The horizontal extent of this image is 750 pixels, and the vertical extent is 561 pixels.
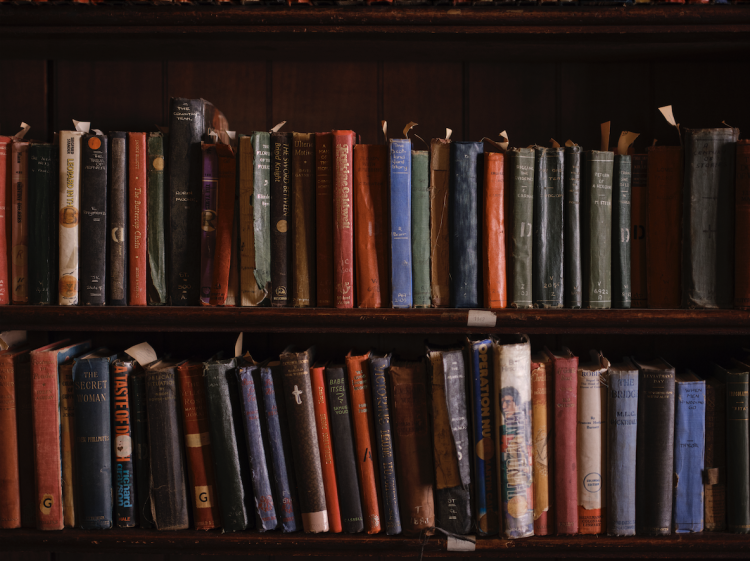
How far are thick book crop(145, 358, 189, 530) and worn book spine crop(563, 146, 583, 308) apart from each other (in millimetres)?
693

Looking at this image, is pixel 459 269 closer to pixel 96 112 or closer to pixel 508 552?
pixel 508 552

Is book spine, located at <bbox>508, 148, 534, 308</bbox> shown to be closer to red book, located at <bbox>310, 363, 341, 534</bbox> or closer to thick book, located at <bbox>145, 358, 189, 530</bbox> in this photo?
red book, located at <bbox>310, 363, 341, 534</bbox>

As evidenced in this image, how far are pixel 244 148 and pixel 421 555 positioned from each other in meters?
0.75

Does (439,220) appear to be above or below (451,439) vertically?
above

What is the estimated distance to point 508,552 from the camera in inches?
33.3

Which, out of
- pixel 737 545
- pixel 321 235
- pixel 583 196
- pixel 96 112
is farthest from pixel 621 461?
pixel 96 112

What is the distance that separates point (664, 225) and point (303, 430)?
0.70 meters

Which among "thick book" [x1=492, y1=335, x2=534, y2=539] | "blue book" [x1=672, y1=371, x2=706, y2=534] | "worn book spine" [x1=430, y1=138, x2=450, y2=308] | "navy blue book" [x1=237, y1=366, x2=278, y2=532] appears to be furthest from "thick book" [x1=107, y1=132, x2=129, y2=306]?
"blue book" [x1=672, y1=371, x2=706, y2=534]

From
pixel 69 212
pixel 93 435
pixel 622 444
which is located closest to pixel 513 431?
pixel 622 444

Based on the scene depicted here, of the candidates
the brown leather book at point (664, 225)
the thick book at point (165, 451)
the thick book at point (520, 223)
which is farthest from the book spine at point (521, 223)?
the thick book at point (165, 451)

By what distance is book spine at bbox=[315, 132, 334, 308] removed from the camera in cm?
83

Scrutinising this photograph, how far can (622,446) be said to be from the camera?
0.83 m

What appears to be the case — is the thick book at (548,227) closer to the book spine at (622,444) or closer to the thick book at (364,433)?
the book spine at (622,444)

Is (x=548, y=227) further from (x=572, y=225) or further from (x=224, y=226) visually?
(x=224, y=226)
